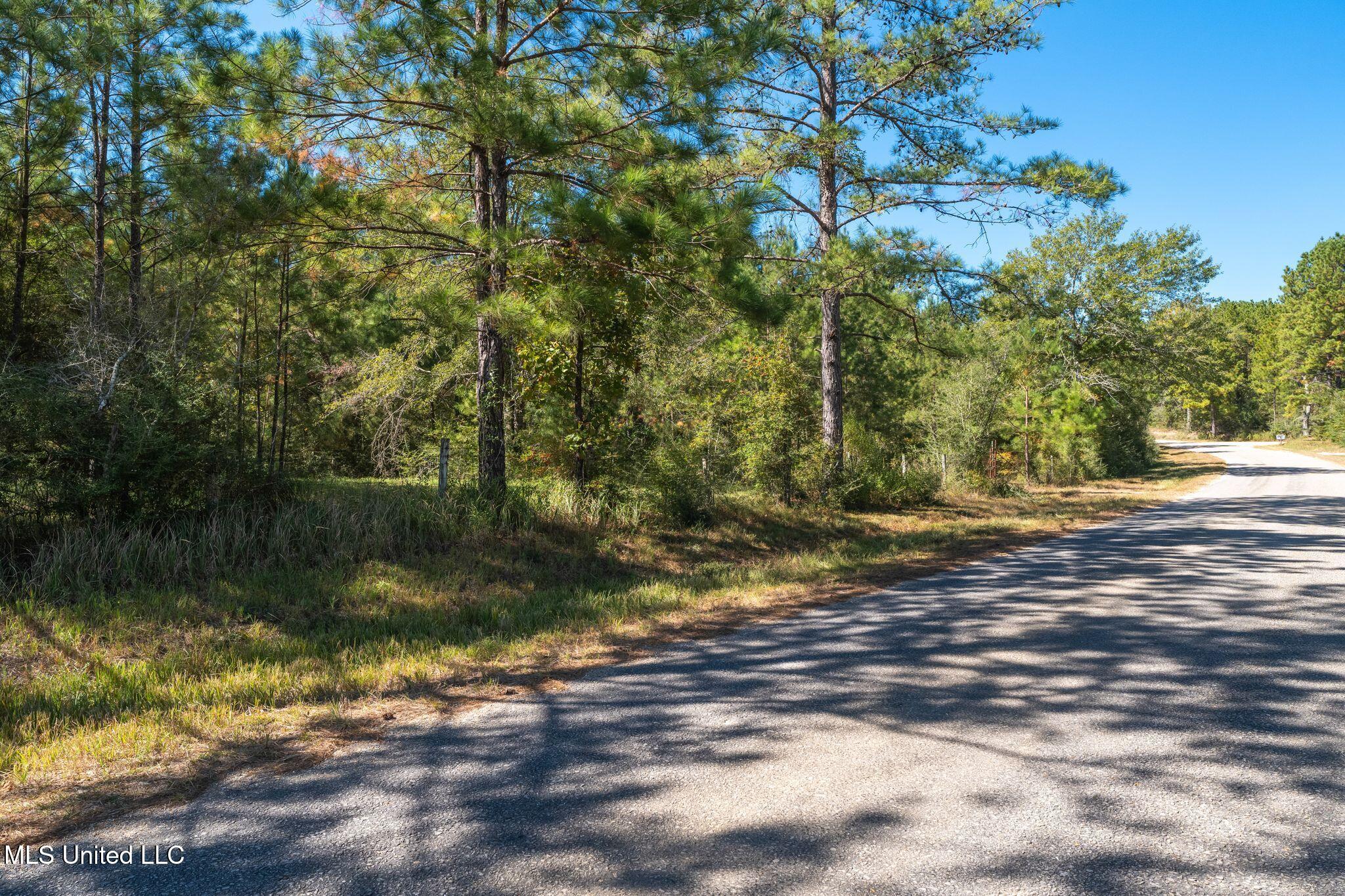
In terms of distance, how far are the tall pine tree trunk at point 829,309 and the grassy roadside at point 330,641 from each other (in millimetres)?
3483

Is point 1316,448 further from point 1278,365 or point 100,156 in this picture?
point 100,156

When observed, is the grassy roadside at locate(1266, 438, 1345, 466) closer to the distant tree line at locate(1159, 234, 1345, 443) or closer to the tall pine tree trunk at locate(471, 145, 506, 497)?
the distant tree line at locate(1159, 234, 1345, 443)

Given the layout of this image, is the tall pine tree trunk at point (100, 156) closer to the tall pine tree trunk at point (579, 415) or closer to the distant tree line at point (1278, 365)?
the tall pine tree trunk at point (579, 415)

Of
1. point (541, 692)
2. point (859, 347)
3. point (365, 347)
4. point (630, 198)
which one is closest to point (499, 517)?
point (630, 198)

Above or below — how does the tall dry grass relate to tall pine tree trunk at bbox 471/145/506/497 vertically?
below

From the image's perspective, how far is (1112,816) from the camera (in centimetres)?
299

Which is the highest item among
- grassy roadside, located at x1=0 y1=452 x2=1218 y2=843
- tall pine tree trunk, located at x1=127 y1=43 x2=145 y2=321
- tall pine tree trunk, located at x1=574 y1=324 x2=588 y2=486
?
tall pine tree trunk, located at x1=127 y1=43 x2=145 y2=321

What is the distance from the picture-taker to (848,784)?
334 cm

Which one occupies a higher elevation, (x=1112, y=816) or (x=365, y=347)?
(x=365, y=347)

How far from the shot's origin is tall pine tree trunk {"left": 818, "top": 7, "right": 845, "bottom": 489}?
542 inches

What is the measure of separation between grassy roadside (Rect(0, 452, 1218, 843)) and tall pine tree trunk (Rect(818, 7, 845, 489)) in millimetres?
3483

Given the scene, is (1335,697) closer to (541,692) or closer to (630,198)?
(541,692)

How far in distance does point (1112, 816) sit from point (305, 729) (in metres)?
4.09

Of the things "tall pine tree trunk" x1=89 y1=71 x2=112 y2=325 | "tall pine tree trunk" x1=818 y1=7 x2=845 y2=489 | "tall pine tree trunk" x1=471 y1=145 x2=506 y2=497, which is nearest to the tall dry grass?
"tall pine tree trunk" x1=471 y1=145 x2=506 y2=497
